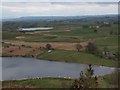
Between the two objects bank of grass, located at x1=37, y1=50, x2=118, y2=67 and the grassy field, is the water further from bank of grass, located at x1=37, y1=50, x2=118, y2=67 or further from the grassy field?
the grassy field

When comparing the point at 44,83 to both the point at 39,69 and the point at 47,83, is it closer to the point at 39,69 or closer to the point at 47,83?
the point at 47,83

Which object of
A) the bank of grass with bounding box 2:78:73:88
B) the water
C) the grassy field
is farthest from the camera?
the water

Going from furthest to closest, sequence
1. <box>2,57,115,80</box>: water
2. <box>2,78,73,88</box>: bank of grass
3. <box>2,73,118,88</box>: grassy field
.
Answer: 1. <box>2,57,115,80</box>: water
2. <box>2,78,73,88</box>: bank of grass
3. <box>2,73,118,88</box>: grassy field

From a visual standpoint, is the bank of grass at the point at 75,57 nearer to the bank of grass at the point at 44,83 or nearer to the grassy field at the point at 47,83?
the grassy field at the point at 47,83

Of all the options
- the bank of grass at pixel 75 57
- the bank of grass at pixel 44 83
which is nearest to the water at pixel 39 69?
the bank of grass at pixel 75 57

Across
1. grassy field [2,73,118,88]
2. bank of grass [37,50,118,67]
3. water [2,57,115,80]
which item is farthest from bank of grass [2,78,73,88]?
bank of grass [37,50,118,67]

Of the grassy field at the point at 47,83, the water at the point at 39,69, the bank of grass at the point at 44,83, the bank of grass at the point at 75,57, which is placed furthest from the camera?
the bank of grass at the point at 75,57
